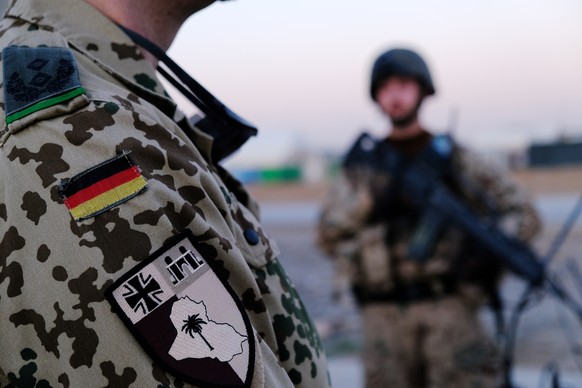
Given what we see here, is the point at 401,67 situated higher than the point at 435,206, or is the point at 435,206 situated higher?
the point at 401,67

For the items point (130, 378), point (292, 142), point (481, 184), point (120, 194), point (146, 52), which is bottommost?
point (292, 142)

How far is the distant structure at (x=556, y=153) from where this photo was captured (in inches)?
901

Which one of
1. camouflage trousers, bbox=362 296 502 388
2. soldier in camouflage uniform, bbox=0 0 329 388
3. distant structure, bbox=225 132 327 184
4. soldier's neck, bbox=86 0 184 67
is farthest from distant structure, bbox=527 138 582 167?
soldier in camouflage uniform, bbox=0 0 329 388

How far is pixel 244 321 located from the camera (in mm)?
896

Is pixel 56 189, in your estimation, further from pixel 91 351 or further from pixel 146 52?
pixel 146 52

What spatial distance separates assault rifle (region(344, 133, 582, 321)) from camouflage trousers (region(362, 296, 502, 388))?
26 cm

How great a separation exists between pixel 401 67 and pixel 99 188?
9.21 feet

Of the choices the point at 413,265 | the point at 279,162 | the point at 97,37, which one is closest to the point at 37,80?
the point at 97,37

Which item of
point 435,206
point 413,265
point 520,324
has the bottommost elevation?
point 520,324

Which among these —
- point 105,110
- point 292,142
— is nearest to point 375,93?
point 105,110

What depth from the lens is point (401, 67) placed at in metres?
3.51

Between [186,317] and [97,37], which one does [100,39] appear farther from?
[186,317]

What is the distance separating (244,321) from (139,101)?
325 mm

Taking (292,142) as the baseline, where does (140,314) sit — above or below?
above
